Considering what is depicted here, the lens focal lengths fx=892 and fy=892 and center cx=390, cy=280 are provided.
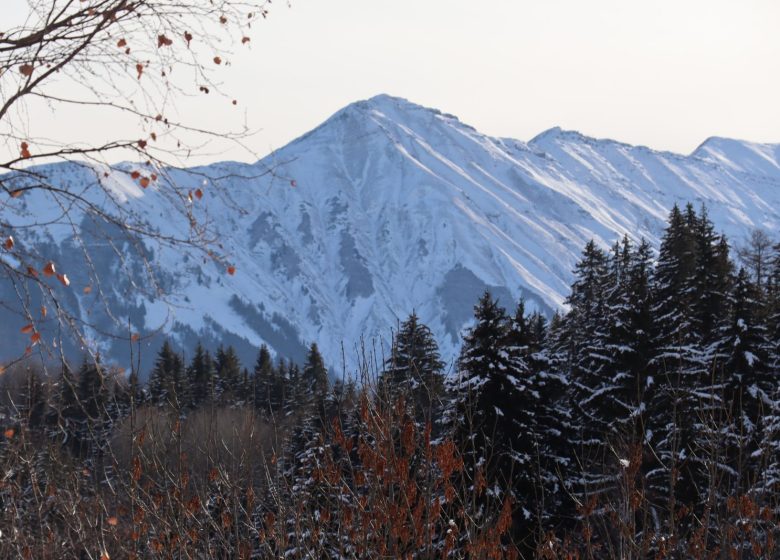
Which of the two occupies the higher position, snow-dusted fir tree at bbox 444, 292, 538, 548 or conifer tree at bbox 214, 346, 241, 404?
snow-dusted fir tree at bbox 444, 292, 538, 548

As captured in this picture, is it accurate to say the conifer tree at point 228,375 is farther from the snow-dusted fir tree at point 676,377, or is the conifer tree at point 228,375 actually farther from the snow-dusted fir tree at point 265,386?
the snow-dusted fir tree at point 676,377

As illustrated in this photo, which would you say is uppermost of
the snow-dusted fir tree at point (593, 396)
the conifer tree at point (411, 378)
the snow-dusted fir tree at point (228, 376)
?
the conifer tree at point (411, 378)

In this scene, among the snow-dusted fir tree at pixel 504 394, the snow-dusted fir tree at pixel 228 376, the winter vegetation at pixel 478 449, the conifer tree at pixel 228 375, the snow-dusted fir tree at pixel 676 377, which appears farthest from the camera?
the conifer tree at pixel 228 375

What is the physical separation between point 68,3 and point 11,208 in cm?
130

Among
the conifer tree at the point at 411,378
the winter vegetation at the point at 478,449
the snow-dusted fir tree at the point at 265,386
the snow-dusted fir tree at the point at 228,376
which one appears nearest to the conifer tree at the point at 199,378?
the snow-dusted fir tree at the point at 228,376

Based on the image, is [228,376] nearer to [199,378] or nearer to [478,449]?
[199,378]

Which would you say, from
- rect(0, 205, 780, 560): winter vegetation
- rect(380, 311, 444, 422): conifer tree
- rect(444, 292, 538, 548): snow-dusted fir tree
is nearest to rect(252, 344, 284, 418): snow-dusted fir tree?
rect(0, 205, 780, 560): winter vegetation

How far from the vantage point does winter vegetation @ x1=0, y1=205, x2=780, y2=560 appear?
7.13m

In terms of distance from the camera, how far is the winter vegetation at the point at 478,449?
23.4 ft

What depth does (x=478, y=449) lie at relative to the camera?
22438 millimetres

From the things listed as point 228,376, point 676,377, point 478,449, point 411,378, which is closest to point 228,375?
point 228,376

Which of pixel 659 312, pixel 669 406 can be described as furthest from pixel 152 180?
pixel 659 312

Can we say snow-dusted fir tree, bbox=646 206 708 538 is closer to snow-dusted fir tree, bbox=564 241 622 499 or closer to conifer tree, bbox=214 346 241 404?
snow-dusted fir tree, bbox=564 241 622 499

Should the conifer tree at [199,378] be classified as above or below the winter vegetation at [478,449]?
below
